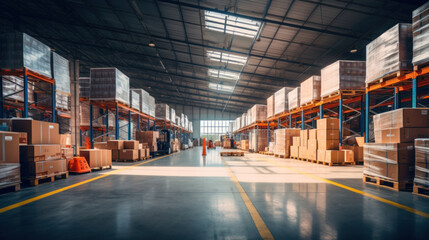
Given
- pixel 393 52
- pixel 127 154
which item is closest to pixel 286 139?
pixel 393 52

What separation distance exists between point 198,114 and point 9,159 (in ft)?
122

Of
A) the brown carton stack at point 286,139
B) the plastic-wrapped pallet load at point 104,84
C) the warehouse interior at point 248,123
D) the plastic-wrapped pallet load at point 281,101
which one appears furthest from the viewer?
the plastic-wrapped pallet load at point 281,101

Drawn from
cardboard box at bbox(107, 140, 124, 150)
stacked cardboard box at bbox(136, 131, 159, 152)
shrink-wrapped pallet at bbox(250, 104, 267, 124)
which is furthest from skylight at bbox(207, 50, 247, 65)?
cardboard box at bbox(107, 140, 124, 150)

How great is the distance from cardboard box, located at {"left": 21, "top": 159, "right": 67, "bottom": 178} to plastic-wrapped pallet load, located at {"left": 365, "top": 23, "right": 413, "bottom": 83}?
912cm

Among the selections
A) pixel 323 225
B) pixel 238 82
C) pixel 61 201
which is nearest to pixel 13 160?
pixel 61 201

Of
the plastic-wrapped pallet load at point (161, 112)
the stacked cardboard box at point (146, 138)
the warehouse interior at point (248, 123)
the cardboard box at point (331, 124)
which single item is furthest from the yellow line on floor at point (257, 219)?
the plastic-wrapped pallet load at point (161, 112)

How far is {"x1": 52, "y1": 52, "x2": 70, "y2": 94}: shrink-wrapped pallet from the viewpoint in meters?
8.20

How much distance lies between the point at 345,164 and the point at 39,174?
1004cm

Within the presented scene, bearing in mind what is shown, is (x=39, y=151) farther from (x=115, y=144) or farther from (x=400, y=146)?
(x=400, y=146)

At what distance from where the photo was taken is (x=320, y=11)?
10.5 meters

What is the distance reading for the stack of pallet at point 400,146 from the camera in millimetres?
4469

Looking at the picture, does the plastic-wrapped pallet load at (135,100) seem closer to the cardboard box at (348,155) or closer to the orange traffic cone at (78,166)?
the orange traffic cone at (78,166)

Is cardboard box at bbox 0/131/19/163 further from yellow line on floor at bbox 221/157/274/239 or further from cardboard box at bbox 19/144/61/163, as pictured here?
yellow line on floor at bbox 221/157/274/239

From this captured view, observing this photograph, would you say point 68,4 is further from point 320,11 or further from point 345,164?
point 345,164
